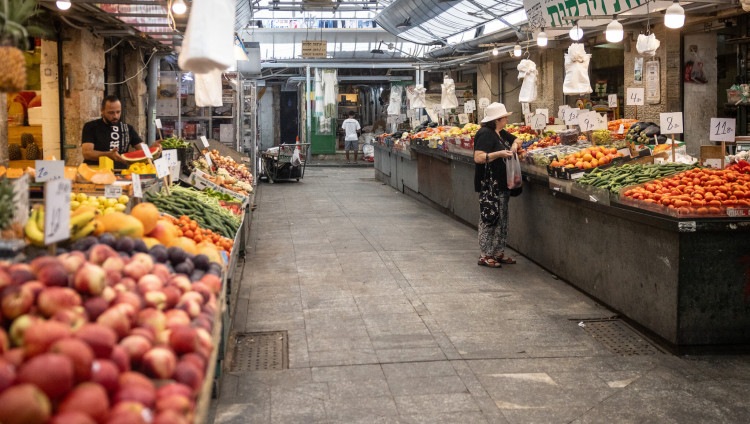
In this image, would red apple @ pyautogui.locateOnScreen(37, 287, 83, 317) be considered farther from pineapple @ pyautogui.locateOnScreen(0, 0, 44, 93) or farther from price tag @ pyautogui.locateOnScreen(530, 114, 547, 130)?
price tag @ pyautogui.locateOnScreen(530, 114, 547, 130)

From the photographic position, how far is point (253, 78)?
64.1 feet

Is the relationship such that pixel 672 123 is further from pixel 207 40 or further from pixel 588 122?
pixel 207 40

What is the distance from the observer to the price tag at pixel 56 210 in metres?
3.04

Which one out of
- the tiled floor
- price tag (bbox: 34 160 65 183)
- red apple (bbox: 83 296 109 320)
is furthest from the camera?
the tiled floor

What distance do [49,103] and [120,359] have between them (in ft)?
26.6

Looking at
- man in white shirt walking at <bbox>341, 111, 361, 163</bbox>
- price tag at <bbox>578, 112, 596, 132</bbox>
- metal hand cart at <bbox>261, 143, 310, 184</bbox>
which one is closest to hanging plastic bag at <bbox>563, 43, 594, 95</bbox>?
price tag at <bbox>578, 112, 596, 132</bbox>

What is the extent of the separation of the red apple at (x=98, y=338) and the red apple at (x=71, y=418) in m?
0.34

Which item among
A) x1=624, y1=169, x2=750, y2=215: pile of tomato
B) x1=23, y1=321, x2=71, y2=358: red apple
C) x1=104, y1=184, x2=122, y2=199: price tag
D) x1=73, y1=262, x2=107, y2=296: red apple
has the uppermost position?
x1=104, y1=184, x2=122, y2=199: price tag

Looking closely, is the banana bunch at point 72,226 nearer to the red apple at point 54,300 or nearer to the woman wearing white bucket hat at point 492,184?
the red apple at point 54,300

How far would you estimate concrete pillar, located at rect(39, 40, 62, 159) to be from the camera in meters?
9.57

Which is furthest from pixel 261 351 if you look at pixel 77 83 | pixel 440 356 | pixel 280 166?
pixel 280 166

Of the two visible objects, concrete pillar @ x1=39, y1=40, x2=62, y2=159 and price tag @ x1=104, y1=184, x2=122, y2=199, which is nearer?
price tag @ x1=104, y1=184, x2=122, y2=199

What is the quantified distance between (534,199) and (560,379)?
399 cm

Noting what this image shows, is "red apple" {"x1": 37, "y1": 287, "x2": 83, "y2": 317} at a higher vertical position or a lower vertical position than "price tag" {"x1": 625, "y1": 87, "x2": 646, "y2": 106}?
lower
